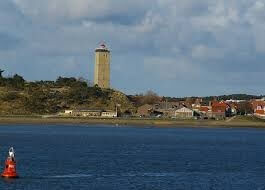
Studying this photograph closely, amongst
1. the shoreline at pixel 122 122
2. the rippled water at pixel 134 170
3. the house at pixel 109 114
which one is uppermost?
the house at pixel 109 114

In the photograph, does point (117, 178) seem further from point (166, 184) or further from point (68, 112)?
point (68, 112)

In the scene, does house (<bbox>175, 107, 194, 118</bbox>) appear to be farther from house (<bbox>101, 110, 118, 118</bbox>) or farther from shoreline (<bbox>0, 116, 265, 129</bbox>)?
house (<bbox>101, 110, 118, 118</bbox>)

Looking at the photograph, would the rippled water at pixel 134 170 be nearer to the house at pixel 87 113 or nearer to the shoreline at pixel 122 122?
the shoreline at pixel 122 122

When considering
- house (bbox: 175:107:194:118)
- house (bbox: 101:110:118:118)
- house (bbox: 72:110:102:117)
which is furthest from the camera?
house (bbox: 175:107:194:118)

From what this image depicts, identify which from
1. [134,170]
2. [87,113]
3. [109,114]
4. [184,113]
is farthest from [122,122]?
[134,170]

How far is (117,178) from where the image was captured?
4844cm

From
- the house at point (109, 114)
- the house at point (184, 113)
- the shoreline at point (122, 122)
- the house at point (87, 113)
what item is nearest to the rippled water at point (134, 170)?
the shoreline at point (122, 122)

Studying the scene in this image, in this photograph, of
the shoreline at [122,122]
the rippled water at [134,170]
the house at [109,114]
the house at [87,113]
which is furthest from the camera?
the house at [109,114]

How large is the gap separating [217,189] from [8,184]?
11.8 meters

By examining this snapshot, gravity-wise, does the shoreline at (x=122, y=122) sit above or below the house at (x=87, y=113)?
below

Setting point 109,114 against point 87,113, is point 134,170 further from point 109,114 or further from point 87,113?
point 109,114

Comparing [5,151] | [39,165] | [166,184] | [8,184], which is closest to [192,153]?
[5,151]

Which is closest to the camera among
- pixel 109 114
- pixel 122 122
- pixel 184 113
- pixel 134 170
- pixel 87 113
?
pixel 134 170

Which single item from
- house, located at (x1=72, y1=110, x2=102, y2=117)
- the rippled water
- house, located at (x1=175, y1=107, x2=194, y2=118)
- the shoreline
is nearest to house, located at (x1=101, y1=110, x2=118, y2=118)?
house, located at (x1=72, y1=110, x2=102, y2=117)
